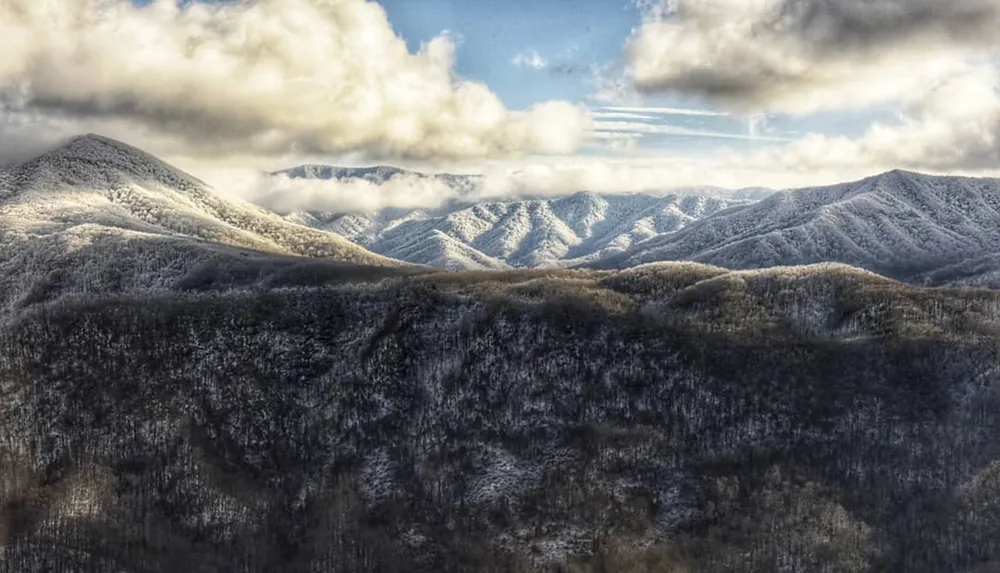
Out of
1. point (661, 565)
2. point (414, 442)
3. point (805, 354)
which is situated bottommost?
point (661, 565)

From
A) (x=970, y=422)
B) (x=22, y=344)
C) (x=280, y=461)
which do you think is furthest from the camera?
(x=22, y=344)

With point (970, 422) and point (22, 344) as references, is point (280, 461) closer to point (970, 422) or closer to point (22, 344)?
point (22, 344)

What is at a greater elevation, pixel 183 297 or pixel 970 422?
pixel 183 297

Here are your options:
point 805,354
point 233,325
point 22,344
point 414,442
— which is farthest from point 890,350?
point 22,344

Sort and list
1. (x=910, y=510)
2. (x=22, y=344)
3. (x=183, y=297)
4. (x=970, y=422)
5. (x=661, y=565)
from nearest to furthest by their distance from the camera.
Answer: (x=661, y=565)
(x=910, y=510)
(x=970, y=422)
(x=22, y=344)
(x=183, y=297)

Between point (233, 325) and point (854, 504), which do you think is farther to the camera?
point (233, 325)

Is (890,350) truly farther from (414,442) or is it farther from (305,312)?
(305,312)

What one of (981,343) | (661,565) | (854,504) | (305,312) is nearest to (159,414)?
(305,312)
